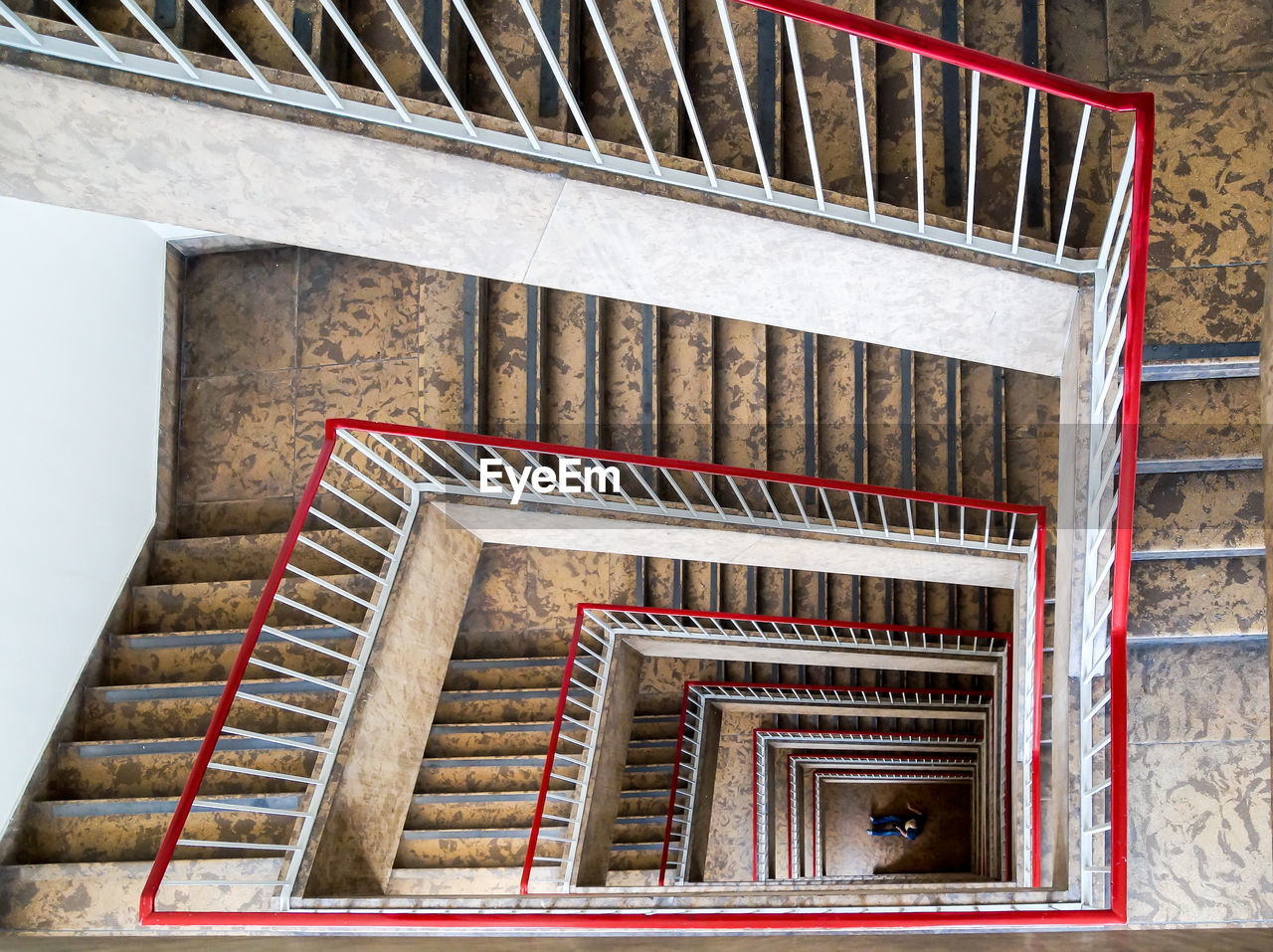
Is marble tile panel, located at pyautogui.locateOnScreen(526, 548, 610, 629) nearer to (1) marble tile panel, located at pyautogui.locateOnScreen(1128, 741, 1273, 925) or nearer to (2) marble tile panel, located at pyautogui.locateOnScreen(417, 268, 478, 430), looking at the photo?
(2) marble tile panel, located at pyautogui.locateOnScreen(417, 268, 478, 430)

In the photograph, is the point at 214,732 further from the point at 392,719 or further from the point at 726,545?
the point at 726,545

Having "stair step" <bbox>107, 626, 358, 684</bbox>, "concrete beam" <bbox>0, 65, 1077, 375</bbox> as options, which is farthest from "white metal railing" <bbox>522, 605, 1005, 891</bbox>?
"concrete beam" <bbox>0, 65, 1077, 375</bbox>

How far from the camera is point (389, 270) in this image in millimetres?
5766

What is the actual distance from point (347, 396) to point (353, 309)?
0.55 meters

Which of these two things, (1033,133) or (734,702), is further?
(734,702)

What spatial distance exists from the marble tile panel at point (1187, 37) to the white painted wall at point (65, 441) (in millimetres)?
5078

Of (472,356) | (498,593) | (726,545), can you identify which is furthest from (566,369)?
(498,593)

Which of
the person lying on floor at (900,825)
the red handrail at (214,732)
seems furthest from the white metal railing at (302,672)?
the person lying on floor at (900,825)

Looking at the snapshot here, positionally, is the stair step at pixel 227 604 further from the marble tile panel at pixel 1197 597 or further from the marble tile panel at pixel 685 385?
the marble tile panel at pixel 1197 597

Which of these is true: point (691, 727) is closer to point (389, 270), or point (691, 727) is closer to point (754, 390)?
point (754, 390)

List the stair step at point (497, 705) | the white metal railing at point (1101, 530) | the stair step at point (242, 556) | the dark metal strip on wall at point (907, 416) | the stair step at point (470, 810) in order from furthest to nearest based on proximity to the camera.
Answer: the stair step at point (497, 705) → the stair step at point (470, 810) → the stair step at point (242, 556) → the dark metal strip on wall at point (907, 416) → the white metal railing at point (1101, 530)

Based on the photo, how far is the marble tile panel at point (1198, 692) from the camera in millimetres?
3191

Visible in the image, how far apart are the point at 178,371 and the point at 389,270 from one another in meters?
1.57

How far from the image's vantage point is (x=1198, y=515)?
3297 millimetres
